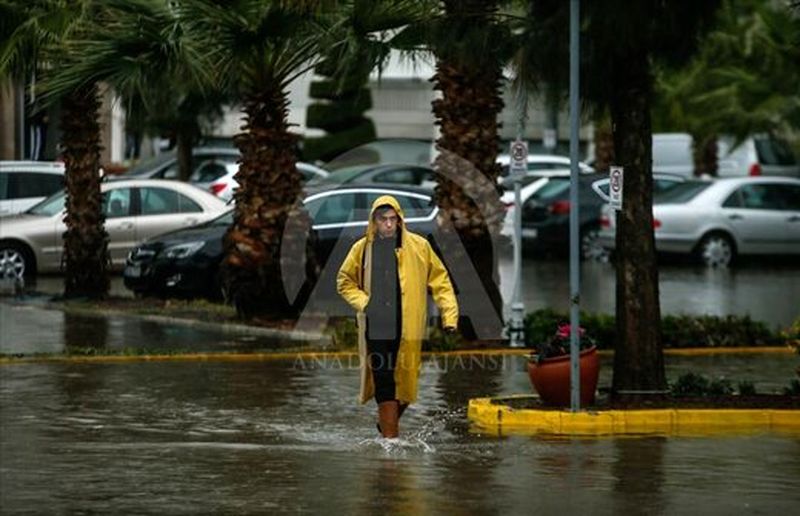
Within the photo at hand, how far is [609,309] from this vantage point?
82.1 feet

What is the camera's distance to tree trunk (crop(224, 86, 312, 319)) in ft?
72.1

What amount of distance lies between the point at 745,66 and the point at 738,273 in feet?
22.0

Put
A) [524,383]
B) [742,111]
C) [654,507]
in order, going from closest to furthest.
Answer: [654,507], [524,383], [742,111]

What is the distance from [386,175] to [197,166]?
6.64 metres

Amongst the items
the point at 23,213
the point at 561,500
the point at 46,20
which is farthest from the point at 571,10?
the point at 23,213

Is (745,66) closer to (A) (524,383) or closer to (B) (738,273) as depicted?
(B) (738,273)

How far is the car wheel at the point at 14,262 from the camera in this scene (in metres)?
26.7

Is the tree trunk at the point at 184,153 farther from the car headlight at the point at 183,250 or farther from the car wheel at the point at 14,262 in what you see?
the car headlight at the point at 183,250

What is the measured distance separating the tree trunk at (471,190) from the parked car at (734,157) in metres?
20.4

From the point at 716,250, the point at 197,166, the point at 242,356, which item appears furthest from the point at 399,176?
the point at 242,356

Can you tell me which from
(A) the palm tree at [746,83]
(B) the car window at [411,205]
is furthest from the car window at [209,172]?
(B) the car window at [411,205]

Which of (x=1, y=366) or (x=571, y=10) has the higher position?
(x=571, y=10)

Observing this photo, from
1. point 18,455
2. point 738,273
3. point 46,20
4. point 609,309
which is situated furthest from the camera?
point 738,273

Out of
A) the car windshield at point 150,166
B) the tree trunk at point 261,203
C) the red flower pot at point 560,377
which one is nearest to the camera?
the red flower pot at point 560,377
